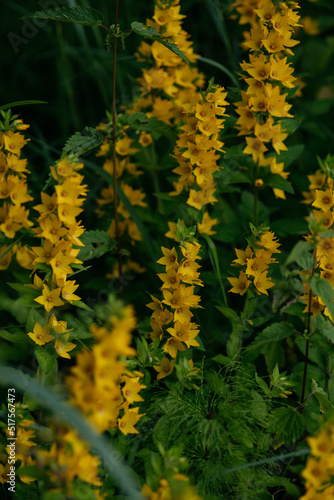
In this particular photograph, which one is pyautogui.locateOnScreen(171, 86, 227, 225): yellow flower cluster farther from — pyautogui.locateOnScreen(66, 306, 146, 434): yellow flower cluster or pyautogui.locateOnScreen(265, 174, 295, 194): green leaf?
pyautogui.locateOnScreen(66, 306, 146, 434): yellow flower cluster

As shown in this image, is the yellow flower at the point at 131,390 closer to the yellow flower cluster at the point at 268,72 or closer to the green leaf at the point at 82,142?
the green leaf at the point at 82,142

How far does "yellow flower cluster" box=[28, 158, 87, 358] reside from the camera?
156 cm

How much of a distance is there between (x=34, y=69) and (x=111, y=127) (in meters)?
2.37

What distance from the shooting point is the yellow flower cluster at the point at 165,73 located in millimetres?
2203

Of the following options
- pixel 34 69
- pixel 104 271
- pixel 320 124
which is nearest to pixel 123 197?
pixel 104 271

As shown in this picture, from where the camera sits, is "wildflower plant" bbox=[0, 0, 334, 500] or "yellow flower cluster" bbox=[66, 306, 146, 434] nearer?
"yellow flower cluster" bbox=[66, 306, 146, 434]

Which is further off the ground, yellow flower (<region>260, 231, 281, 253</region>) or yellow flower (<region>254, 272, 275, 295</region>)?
yellow flower (<region>260, 231, 281, 253</region>)

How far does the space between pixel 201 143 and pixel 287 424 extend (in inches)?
37.1

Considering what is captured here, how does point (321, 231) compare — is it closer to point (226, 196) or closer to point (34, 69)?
point (226, 196)

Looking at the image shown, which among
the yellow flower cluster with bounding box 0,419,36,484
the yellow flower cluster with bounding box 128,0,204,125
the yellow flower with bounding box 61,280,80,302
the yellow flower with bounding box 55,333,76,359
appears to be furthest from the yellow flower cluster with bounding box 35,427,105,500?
the yellow flower cluster with bounding box 128,0,204,125

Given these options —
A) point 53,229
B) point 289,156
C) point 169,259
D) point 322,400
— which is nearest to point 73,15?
point 53,229

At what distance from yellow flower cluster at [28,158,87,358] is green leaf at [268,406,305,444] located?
635 mm

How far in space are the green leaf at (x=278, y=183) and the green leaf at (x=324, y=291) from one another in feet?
2.28

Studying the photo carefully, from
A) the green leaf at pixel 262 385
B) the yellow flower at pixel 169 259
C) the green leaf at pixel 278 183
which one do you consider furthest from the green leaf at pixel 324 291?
the green leaf at pixel 278 183
